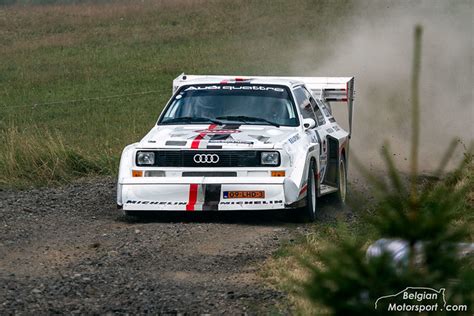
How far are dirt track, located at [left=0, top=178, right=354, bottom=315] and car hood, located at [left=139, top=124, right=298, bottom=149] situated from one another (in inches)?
31.4

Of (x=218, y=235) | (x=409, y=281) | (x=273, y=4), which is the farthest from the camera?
(x=273, y=4)

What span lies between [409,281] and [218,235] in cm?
654

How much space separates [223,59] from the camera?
112 ft

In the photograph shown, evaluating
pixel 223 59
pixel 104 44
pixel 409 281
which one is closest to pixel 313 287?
pixel 409 281

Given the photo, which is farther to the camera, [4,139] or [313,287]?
[4,139]

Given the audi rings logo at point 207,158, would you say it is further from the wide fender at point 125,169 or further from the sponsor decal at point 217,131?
the wide fender at point 125,169

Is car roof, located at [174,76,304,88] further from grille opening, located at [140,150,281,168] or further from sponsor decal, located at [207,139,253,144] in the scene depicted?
grille opening, located at [140,150,281,168]

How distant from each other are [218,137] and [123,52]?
86.3ft

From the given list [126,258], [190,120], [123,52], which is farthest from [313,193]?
[123,52]

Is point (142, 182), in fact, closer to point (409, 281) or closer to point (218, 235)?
point (218, 235)

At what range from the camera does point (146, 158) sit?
1127 centimetres

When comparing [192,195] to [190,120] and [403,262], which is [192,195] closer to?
[190,120]

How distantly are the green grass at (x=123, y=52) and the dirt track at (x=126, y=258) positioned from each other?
→ 16.3 ft

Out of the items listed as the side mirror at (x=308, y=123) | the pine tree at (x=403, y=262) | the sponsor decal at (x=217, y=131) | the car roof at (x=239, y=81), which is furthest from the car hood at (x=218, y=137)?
the pine tree at (x=403, y=262)
